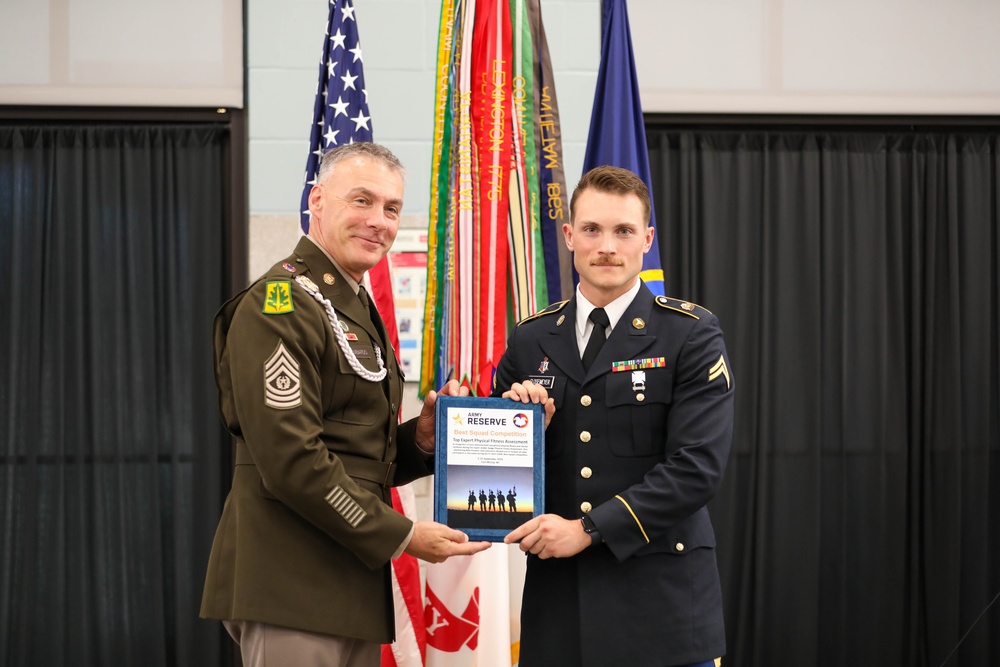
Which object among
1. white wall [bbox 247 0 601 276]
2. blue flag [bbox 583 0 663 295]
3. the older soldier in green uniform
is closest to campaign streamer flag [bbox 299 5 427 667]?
white wall [bbox 247 0 601 276]

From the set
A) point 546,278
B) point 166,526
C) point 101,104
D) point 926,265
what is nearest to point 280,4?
point 101,104

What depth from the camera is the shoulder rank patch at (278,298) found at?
67.4 inches

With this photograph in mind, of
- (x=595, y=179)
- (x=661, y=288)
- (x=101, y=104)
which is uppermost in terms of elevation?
(x=101, y=104)

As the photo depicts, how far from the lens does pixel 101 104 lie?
3.50 meters

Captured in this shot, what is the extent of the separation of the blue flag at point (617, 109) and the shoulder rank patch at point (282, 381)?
154cm

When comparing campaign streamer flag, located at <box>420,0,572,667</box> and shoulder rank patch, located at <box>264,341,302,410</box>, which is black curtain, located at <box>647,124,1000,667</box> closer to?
campaign streamer flag, located at <box>420,0,572,667</box>

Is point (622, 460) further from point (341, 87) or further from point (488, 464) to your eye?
point (341, 87)

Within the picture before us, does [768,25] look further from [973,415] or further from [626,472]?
[626,472]

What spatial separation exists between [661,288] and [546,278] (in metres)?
0.36

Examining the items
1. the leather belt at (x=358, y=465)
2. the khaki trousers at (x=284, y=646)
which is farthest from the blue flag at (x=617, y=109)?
the khaki trousers at (x=284, y=646)

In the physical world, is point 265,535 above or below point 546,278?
below

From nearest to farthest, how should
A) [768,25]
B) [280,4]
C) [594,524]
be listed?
[594,524], [280,4], [768,25]

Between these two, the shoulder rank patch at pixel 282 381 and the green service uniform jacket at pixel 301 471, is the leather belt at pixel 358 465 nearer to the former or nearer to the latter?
the green service uniform jacket at pixel 301 471

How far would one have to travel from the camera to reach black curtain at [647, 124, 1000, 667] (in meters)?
3.71
